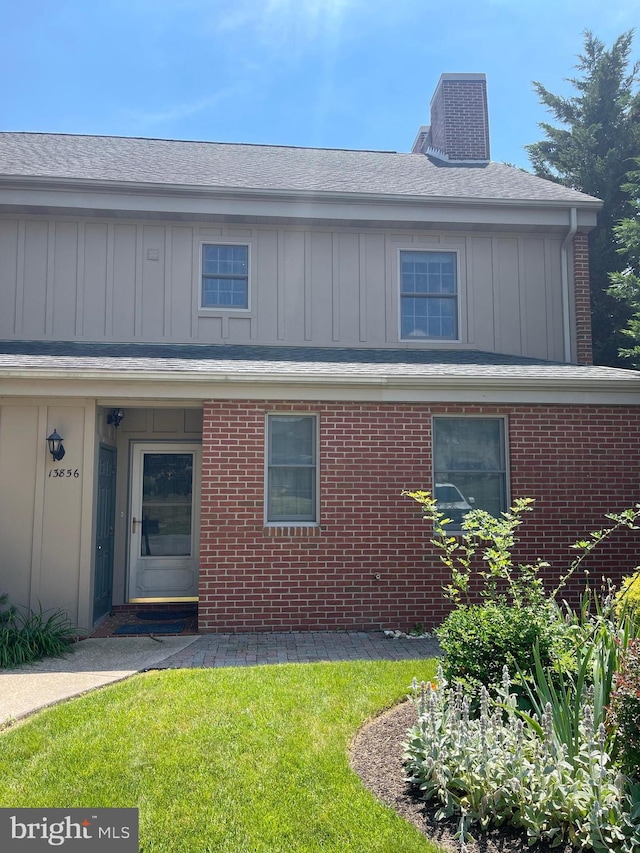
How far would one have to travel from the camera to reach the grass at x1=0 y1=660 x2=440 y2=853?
2.99 meters

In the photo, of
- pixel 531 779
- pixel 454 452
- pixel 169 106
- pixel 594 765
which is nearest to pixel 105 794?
pixel 531 779

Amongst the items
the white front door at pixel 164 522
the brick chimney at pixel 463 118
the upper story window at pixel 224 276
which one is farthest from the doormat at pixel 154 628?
the brick chimney at pixel 463 118

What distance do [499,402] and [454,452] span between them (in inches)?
33.6

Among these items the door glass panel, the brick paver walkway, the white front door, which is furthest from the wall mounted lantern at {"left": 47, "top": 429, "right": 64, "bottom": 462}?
the brick paver walkway

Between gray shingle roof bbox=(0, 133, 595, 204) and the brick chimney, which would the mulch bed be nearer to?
gray shingle roof bbox=(0, 133, 595, 204)

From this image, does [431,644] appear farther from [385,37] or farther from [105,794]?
[385,37]

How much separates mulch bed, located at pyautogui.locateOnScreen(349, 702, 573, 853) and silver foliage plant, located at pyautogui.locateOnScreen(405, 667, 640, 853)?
0.19ft

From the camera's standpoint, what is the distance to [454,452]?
7809 mm

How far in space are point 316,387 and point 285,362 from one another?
99 centimetres

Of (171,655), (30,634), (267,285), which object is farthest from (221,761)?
(267,285)

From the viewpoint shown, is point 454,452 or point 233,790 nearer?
point 233,790

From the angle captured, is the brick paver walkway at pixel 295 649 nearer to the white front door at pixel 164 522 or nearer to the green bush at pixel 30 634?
the green bush at pixel 30 634

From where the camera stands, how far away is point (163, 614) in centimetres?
840

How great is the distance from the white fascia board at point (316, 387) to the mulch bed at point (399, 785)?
3808 millimetres
